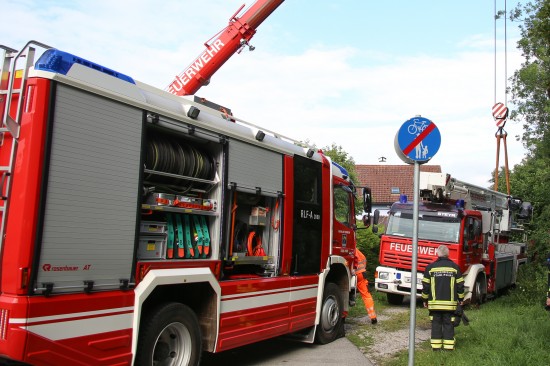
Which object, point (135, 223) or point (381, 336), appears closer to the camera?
point (135, 223)

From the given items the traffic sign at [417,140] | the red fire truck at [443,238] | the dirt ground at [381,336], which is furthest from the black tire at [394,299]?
the traffic sign at [417,140]

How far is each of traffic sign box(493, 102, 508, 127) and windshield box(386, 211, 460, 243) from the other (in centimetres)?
860

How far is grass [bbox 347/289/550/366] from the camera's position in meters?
6.61

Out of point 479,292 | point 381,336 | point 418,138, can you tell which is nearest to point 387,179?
point 479,292

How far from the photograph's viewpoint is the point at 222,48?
984 centimetres

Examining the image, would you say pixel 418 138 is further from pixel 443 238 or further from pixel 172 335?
pixel 443 238

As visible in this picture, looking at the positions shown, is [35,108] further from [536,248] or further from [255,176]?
[536,248]

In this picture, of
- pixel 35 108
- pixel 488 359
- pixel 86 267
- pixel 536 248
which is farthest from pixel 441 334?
pixel 536 248

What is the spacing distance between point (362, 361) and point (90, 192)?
4.71 m

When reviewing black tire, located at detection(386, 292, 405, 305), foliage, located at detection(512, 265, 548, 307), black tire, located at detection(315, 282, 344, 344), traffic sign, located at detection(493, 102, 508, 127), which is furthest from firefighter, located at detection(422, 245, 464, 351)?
traffic sign, located at detection(493, 102, 508, 127)

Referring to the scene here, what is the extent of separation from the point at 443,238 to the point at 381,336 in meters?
4.20

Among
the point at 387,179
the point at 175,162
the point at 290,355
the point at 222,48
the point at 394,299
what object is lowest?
the point at 290,355

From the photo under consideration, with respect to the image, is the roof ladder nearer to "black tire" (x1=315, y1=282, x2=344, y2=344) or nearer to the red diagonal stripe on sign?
the red diagonal stripe on sign

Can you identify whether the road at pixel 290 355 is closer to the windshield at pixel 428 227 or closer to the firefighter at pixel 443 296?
the firefighter at pixel 443 296
